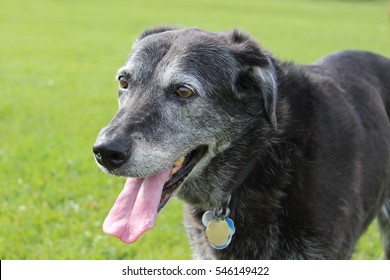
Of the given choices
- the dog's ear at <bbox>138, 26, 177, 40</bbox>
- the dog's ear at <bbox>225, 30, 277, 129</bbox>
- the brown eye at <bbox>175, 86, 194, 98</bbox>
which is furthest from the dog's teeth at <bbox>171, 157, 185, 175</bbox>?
the dog's ear at <bbox>138, 26, 177, 40</bbox>

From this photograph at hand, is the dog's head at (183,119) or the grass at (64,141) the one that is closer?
the dog's head at (183,119)

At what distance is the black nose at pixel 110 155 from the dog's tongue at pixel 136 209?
0.34 meters

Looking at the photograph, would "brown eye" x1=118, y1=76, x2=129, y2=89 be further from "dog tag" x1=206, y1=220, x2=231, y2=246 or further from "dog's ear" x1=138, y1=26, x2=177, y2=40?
"dog tag" x1=206, y1=220, x2=231, y2=246

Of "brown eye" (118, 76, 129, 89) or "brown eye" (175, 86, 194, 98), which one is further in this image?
"brown eye" (118, 76, 129, 89)

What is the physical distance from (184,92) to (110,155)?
740 millimetres

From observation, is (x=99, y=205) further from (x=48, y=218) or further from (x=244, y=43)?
(x=244, y=43)

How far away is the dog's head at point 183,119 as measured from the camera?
346cm

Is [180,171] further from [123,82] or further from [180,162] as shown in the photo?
[123,82]

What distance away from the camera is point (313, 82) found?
4.14 metres

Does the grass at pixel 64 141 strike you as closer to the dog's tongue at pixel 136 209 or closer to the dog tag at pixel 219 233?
the dog tag at pixel 219 233

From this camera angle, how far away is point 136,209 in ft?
11.6

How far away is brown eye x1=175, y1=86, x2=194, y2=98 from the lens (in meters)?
3.70

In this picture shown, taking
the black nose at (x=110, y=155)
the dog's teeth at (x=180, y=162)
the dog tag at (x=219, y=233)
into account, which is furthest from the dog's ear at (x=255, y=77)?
the black nose at (x=110, y=155)

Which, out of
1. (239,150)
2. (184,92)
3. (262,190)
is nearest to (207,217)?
(262,190)
